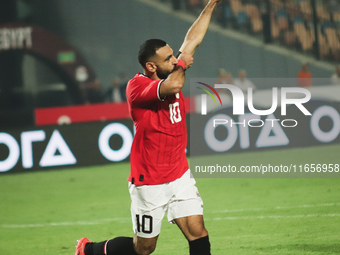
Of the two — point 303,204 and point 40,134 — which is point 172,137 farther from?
point 40,134

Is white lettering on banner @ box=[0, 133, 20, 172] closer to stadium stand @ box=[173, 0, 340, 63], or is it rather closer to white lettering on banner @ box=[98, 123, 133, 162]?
white lettering on banner @ box=[98, 123, 133, 162]

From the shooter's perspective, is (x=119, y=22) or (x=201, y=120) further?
(x=119, y=22)

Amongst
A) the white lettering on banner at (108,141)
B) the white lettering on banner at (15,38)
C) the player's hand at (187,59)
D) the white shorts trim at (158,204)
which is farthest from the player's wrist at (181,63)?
the white lettering on banner at (15,38)

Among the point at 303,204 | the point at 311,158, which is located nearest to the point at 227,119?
the point at 311,158

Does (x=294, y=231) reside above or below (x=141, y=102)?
below

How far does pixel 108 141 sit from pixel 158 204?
830 centimetres

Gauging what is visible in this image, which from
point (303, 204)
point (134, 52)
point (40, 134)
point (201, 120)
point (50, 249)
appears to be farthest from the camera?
point (134, 52)

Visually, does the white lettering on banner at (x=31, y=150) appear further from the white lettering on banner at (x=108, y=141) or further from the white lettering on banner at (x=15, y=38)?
the white lettering on banner at (x=15, y=38)

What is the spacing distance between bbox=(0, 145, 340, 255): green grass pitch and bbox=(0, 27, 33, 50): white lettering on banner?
9777 mm

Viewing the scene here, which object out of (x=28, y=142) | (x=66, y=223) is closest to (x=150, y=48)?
(x=66, y=223)

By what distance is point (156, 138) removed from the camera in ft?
17.1

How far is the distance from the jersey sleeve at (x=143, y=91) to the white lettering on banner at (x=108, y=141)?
8.15 m

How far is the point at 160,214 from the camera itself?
17.0ft

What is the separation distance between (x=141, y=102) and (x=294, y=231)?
3006mm
